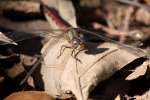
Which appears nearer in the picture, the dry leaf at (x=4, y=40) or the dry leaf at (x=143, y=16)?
the dry leaf at (x=4, y=40)

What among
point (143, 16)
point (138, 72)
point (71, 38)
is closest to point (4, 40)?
point (71, 38)

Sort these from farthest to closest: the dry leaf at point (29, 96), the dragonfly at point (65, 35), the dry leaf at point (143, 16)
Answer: the dry leaf at point (143, 16) < the dragonfly at point (65, 35) < the dry leaf at point (29, 96)

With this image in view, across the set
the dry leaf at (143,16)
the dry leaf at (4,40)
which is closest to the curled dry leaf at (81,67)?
the dry leaf at (4,40)

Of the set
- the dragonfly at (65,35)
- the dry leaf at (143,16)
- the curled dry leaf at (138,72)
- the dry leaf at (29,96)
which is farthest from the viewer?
the dry leaf at (143,16)

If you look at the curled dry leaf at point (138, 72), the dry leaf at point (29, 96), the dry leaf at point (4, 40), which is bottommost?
the dry leaf at point (29, 96)

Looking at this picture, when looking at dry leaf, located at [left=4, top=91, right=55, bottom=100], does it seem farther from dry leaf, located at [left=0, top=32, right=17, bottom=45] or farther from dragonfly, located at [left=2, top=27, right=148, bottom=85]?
dry leaf, located at [left=0, top=32, right=17, bottom=45]

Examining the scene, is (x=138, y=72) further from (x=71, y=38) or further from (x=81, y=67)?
(x=71, y=38)

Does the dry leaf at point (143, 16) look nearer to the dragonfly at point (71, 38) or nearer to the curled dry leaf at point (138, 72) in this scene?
the dragonfly at point (71, 38)

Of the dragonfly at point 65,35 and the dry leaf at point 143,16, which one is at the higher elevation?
the dragonfly at point 65,35
